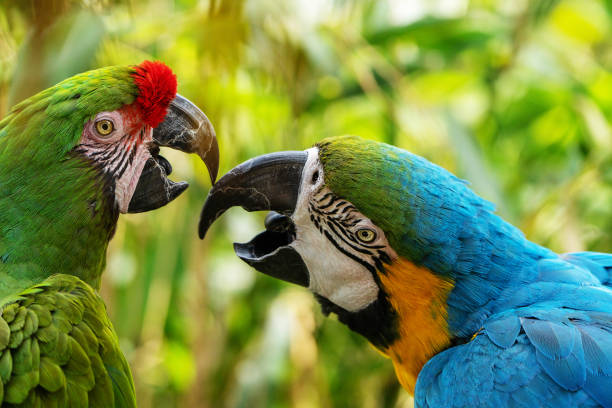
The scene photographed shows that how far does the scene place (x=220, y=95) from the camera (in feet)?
6.87

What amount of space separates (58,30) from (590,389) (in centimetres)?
147

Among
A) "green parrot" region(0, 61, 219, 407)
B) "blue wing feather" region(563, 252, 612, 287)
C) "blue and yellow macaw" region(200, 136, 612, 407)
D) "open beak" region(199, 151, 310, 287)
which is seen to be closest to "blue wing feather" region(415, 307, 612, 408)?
"blue and yellow macaw" region(200, 136, 612, 407)

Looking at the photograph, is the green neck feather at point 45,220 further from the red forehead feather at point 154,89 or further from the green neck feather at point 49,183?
the red forehead feather at point 154,89

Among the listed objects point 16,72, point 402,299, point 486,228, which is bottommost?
point 402,299

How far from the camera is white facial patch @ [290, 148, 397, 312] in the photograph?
1317mm

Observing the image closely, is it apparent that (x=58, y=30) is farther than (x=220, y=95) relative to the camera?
No

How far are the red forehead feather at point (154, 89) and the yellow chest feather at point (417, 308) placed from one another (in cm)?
62

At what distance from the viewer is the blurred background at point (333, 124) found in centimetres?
233

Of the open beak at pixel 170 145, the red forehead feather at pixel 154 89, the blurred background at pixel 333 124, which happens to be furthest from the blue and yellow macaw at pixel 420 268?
the blurred background at pixel 333 124

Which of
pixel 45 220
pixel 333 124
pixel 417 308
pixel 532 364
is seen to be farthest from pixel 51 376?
pixel 333 124

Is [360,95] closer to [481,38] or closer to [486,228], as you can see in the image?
[481,38]

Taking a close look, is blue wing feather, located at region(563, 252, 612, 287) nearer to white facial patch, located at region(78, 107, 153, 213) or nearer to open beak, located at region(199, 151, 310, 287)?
open beak, located at region(199, 151, 310, 287)

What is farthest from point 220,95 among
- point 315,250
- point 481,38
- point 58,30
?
point 481,38

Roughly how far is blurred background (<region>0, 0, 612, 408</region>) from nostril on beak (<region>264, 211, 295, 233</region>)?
73 cm
